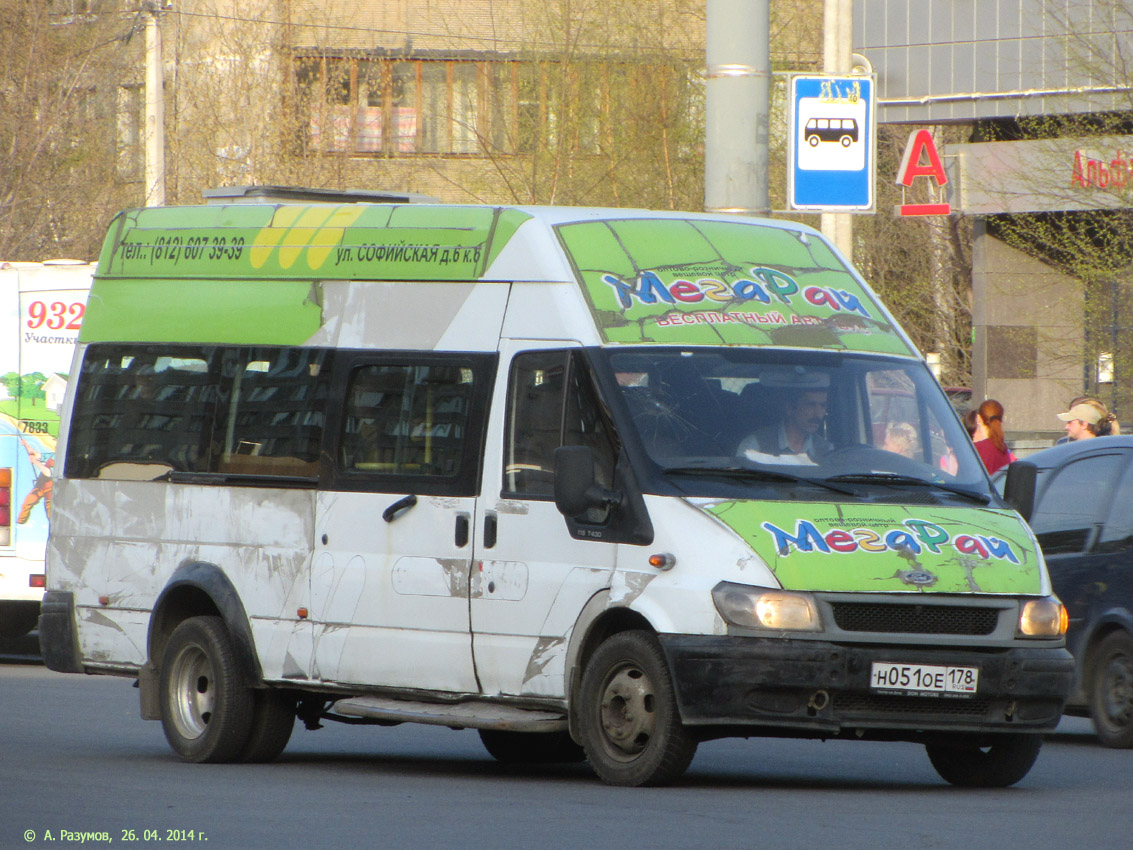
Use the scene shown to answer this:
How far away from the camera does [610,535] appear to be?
8828 millimetres

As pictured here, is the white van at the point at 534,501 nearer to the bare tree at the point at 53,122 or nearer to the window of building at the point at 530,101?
the bare tree at the point at 53,122

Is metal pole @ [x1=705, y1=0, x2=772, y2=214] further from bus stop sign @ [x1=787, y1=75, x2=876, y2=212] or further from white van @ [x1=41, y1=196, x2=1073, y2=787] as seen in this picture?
white van @ [x1=41, y1=196, x2=1073, y2=787]

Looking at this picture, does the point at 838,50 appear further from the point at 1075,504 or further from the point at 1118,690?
the point at 1118,690

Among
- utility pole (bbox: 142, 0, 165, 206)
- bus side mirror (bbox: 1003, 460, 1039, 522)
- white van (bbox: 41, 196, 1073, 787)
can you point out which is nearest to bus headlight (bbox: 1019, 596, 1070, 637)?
white van (bbox: 41, 196, 1073, 787)

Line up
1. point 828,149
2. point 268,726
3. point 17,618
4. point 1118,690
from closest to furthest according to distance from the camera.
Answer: point 268,726 < point 1118,690 < point 828,149 < point 17,618

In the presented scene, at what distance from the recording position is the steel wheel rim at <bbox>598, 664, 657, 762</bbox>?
8.66 metres

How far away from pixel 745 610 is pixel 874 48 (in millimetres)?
19612

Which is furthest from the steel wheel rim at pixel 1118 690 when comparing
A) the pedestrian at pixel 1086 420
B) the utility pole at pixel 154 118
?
the utility pole at pixel 154 118

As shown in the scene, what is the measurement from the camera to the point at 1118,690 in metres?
11.1

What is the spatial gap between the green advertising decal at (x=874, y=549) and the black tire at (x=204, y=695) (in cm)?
272

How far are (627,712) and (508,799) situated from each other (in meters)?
0.57

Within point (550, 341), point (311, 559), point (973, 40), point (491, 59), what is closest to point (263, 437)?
point (311, 559)

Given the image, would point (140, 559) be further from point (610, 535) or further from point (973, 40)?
point (973, 40)

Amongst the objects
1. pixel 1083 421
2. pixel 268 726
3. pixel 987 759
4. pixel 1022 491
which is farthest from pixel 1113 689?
pixel 1083 421
